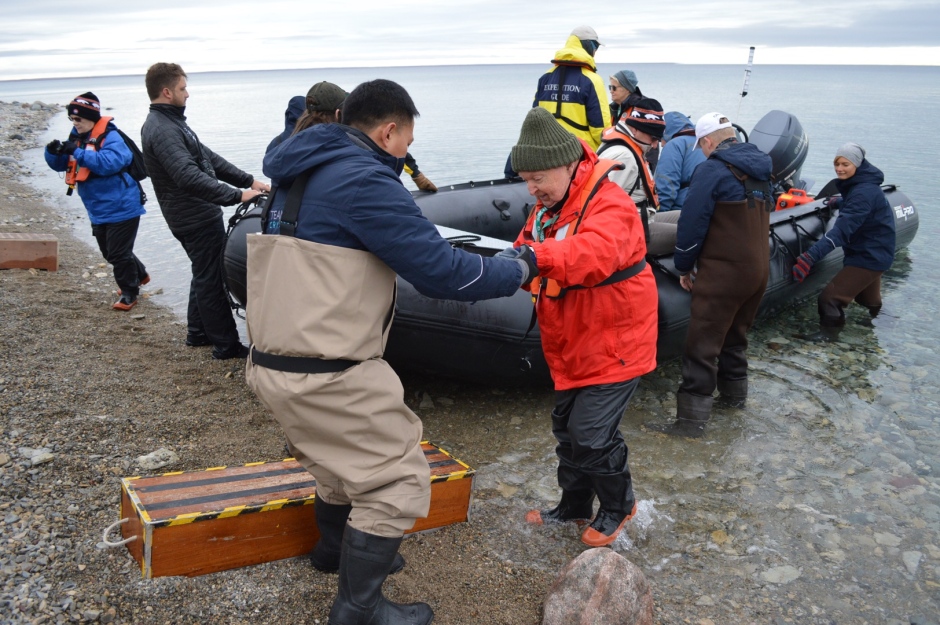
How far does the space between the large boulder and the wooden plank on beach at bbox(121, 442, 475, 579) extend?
0.70 meters

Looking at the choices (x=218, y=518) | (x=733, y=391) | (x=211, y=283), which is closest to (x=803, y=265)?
(x=733, y=391)

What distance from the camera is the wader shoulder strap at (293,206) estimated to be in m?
2.25

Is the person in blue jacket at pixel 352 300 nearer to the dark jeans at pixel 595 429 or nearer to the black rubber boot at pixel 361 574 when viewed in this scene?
the black rubber boot at pixel 361 574

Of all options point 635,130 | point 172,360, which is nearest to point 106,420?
point 172,360

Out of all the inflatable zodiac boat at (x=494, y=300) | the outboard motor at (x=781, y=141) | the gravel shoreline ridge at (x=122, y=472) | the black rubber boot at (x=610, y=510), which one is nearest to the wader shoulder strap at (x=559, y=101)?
the inflatable zodiac boat at (x=494, y=300)

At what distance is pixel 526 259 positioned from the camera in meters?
2.64

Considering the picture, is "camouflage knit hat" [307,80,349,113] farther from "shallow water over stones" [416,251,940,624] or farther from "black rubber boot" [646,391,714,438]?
"black rubber boot" [646,391,714,438]

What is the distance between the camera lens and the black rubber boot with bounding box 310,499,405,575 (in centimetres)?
271

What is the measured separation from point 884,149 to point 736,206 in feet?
71.1

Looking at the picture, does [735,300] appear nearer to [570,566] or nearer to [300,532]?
[570,566]

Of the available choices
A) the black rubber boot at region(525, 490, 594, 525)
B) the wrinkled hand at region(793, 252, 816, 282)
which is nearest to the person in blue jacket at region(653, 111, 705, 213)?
the wrinkled hand at region(793, 252, 816, 282)

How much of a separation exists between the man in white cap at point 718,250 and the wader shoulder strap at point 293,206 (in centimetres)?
261

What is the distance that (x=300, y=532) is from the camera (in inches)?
115

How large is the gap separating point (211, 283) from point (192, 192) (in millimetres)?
647
